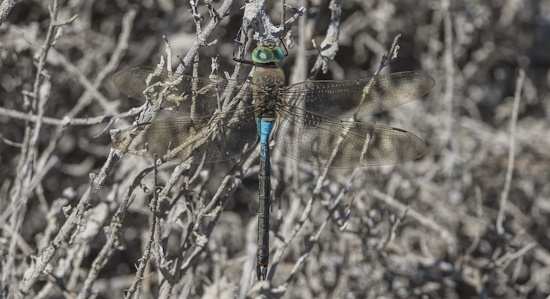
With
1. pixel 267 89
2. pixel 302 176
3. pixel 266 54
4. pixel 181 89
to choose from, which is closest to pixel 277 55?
pixel 266 54

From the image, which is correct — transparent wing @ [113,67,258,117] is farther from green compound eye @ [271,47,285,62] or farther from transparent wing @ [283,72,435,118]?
transparent wing @ [283,72,435,118]

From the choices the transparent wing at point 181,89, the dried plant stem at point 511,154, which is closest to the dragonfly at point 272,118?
the transparent wing at point 181,89

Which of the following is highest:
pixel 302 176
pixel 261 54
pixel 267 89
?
pixel 261 54

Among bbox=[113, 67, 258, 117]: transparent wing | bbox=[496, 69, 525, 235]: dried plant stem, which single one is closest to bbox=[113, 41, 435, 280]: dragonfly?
bbox=[113, 67, 258, 117]: transparent wing

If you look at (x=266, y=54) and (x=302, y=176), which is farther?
(x=302, y=176)

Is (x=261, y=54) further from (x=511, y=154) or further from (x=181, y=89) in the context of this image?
(x=511, y=154)

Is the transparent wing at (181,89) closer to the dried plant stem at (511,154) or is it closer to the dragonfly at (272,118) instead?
the dragonfly at (272,118)
